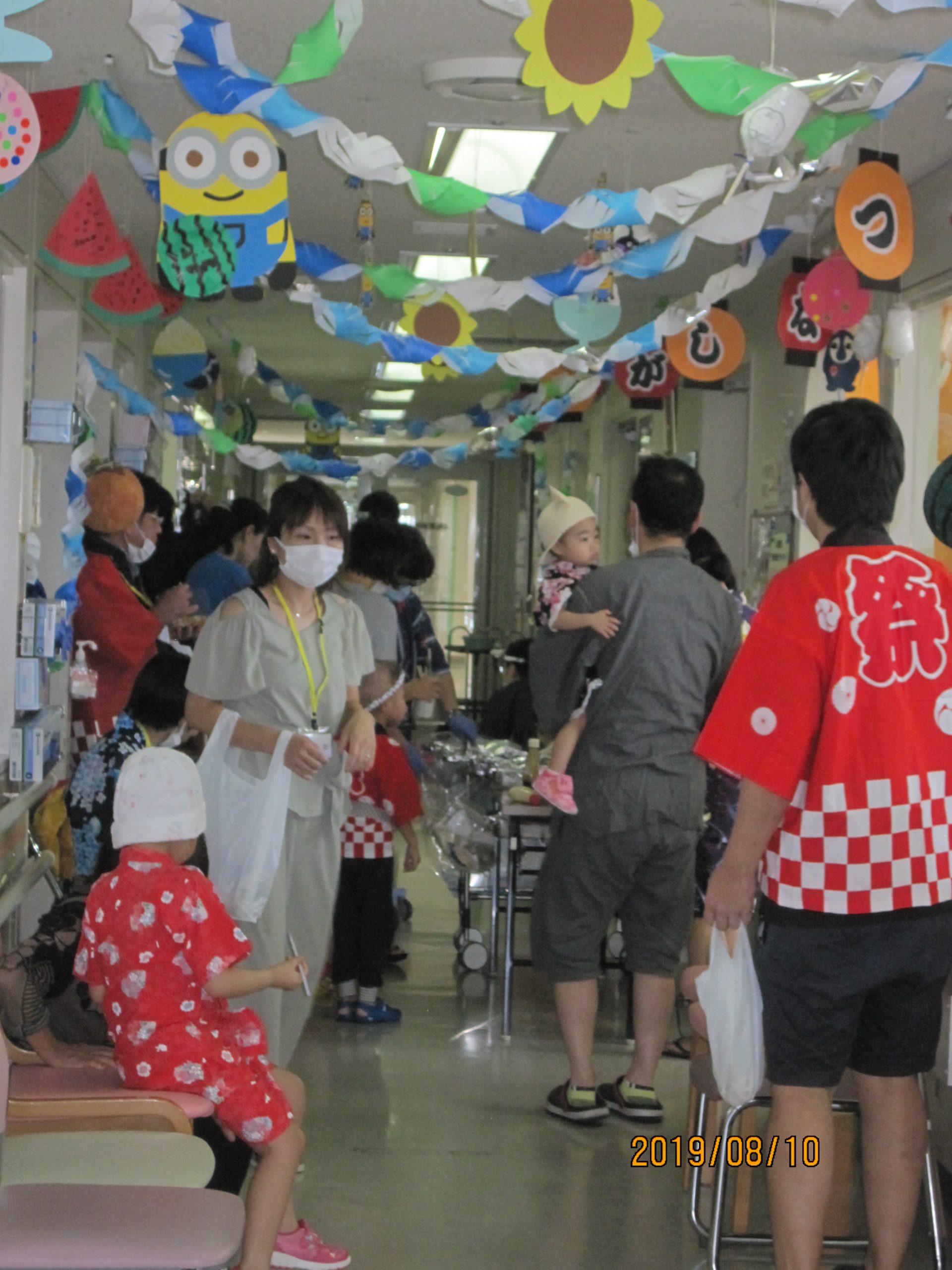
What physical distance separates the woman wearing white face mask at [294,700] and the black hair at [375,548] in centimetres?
134

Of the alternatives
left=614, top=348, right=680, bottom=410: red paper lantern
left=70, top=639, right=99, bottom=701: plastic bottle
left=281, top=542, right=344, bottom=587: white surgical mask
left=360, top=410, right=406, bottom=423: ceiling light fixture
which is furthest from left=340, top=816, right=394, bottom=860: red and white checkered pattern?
left=360, top=410, right=406, bottom=423: ceiling light fixture

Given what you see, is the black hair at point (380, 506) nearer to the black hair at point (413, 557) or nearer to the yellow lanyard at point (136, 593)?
the black hair at point (413, 557)

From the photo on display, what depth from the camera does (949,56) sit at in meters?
3.09

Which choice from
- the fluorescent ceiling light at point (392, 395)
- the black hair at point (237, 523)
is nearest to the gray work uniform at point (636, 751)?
the black hair at point (237, 523)

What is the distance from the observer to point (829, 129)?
3504 mm

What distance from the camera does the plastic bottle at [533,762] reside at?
474 centimetres

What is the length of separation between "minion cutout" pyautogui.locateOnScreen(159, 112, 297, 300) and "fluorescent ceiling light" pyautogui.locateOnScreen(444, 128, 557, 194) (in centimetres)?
130

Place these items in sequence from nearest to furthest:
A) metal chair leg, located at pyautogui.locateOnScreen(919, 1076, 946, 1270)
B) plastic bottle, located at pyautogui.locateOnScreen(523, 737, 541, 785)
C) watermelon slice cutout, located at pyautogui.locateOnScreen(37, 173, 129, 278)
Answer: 1. metal chair leg, located at pyautogui.locateOnScreen(919, 1076, 946, 1270)
2. watermelon slice cutout, located at pyautogui.locateOnScreen(37, 173, 129, 278)
3. plastic bottle, located at pyautogui.locateOnScreen(523, 737, 541, 785)

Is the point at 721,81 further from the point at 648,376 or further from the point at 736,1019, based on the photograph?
the point at 648,376

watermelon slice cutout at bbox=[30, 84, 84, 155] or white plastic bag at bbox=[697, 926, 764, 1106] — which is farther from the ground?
watermelon slice cutout at bbox=[30, 84, 84, 155]

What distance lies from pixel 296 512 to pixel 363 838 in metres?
1.62

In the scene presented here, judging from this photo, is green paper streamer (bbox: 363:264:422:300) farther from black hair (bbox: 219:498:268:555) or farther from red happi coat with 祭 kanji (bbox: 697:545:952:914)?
red happi coat with 祭 kanji (bbox: 697:545:952:914)

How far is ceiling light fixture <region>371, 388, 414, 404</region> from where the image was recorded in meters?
12.0
